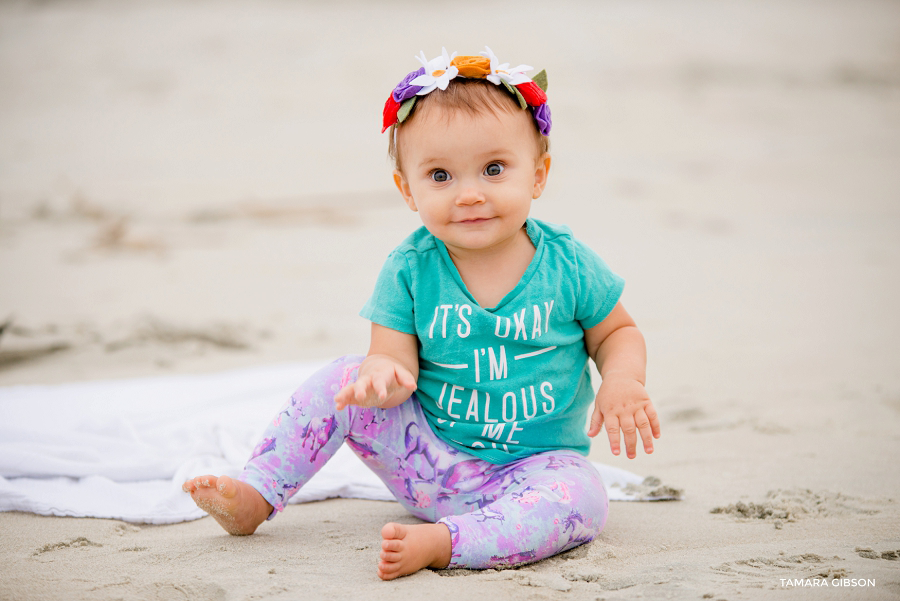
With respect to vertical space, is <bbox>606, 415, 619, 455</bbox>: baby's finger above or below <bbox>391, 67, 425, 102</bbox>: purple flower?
below

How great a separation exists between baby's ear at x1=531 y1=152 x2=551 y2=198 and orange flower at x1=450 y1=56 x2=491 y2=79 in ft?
0.84

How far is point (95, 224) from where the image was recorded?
22.2 feet

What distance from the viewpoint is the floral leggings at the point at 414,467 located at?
5.98 feet

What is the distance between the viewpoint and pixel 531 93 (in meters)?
1.97

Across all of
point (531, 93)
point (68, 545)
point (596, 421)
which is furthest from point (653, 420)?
point (68, 545)

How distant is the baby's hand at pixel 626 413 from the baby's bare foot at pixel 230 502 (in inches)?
31.2

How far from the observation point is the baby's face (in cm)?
189

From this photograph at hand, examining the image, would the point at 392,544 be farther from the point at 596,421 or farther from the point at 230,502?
the point at 596,421

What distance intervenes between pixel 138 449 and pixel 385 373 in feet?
3.79

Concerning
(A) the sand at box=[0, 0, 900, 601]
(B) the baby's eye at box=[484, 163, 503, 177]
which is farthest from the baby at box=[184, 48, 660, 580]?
(A) the sand at box=[0, 0, 900, 601]

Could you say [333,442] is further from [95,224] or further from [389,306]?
[95,224]

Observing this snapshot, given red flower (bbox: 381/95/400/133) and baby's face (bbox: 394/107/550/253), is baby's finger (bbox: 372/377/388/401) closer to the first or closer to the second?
baby's face (bbox: 394/107/550/253)

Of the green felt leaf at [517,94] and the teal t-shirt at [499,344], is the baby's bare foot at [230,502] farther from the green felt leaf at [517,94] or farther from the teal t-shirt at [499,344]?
the green felt leaf at [517,94]

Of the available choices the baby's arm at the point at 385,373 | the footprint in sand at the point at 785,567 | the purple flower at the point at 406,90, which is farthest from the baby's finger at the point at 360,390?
the footprint in sand at the point at 785,567
